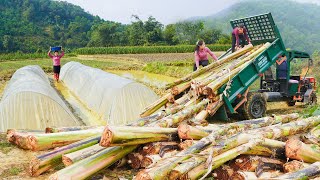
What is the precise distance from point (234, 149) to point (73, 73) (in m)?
13.6

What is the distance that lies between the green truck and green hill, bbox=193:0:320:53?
50.4m

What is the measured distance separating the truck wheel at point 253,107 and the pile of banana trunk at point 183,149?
1966 mm

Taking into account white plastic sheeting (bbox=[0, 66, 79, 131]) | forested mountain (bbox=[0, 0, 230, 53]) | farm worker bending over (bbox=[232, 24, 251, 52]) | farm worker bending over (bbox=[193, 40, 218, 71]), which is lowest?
white plastic sheeting (bbox=[0, 66, 79, 131])

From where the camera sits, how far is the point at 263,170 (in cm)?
482

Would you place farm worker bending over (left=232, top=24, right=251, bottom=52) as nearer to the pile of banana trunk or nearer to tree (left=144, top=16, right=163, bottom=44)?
the pile of banana trunk

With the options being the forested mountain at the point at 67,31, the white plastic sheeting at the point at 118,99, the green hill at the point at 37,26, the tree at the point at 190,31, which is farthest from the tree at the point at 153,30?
the white plastic sheeting at the point at 118,99

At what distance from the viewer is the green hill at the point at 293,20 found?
66.8 m

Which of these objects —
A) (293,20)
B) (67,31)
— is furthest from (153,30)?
(293,20)

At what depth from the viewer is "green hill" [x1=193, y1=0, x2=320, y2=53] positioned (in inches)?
2632

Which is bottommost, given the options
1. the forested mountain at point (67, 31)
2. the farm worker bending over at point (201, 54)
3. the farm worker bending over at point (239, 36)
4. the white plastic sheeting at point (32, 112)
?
the white plastic sheeting at point (32, 112)

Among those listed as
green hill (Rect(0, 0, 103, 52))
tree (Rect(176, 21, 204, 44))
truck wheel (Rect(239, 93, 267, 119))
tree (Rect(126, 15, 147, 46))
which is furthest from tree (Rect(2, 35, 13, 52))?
truck wheel (Rect(239, 93, 267, 119))

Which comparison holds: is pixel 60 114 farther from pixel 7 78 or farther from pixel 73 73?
pixel 7 78

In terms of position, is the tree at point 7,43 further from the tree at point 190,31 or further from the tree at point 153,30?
the tree at point 190,31

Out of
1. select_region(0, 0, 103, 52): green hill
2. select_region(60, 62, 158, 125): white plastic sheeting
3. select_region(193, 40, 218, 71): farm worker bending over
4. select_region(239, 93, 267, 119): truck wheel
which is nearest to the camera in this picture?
select_region(239, 93, 267, 119): truck wheel
